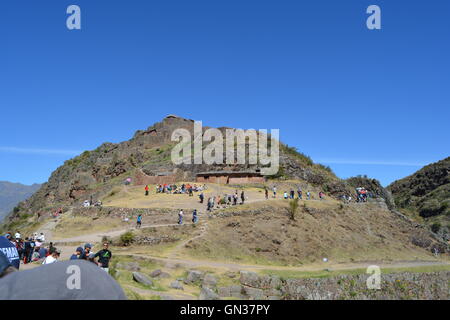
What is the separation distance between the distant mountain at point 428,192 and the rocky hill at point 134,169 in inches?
1098

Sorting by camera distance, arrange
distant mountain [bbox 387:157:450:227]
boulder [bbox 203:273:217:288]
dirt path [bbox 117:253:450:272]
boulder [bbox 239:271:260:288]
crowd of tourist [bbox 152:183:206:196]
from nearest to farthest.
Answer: boulder [bbox 203:273:217:288]
boulder [bbox 239:271:260:288]
dirt path [bbox 117:253:450:272]
crowd of tourist [bbox 152:183:206:196]
distant mountain [bbox 387:157:450:227]

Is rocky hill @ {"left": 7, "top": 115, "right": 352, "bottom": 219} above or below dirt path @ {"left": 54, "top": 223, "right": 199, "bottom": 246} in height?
above

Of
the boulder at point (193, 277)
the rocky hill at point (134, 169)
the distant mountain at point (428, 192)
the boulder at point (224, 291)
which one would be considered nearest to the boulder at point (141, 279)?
the boulder at point (193, 277)

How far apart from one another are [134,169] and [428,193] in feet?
210

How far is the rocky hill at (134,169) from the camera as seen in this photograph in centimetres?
4303

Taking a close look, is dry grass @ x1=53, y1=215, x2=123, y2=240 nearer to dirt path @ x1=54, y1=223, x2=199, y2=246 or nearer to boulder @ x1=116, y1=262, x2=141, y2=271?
dirt path @ x1=54, y1=223, x2=199, y2=246

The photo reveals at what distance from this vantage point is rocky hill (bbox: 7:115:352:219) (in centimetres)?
4303

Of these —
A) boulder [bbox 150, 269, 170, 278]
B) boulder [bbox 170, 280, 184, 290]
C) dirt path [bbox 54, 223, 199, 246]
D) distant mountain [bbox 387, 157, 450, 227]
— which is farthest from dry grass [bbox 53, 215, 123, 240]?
distant mountain [bbox 387, 157, 450, 227]

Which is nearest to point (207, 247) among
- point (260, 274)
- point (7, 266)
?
point (260, 274)

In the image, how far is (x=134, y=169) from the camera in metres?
54.2

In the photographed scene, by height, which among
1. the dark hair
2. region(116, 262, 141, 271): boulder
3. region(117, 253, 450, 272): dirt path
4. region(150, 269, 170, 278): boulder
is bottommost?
region(117, 253, 450, 272): dirt path

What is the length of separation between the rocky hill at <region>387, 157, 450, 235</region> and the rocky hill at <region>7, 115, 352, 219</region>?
2552 cm

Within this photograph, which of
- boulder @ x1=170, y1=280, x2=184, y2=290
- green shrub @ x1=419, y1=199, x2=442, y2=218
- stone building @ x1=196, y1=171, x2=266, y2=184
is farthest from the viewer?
green shrub @ x1=419, y1=199, x2=442, y2=218

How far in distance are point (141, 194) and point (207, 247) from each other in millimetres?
14566
